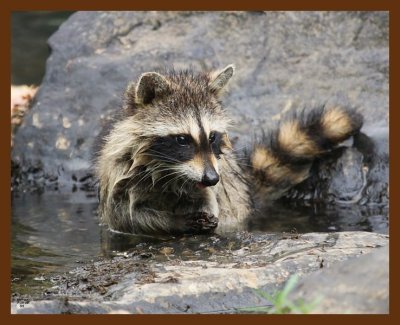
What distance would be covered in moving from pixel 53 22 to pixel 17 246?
5.79 m

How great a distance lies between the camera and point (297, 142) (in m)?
7.96

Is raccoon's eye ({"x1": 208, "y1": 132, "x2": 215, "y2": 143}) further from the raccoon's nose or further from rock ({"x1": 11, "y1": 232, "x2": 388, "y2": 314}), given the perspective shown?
rock ({"x1": 11, "y1": 232, "x2": 388, "y2": 314})

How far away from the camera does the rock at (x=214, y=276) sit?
431cm

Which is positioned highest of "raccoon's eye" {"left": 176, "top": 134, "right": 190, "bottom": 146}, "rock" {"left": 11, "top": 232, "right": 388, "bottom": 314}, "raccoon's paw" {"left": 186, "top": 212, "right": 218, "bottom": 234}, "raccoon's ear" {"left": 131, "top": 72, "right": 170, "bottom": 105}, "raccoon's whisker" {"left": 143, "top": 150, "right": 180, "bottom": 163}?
"raccoon's ear" {"left": 131, "top": 72, "right": 170, "bottom": 105}

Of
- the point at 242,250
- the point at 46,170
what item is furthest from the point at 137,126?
the point at 46,170

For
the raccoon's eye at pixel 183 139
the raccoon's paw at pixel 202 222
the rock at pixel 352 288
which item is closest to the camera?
the rock at pixel 352 288

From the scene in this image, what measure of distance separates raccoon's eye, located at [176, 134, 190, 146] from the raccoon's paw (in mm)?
644

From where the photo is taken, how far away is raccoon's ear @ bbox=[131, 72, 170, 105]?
624cm

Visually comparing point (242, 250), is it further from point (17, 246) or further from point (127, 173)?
point (17, 246)

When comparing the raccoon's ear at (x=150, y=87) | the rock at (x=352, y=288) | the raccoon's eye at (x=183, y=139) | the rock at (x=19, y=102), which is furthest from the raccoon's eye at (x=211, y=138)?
the rock at (x=19, y=102)

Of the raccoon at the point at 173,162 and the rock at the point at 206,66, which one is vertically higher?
the rock at the point at 206,66

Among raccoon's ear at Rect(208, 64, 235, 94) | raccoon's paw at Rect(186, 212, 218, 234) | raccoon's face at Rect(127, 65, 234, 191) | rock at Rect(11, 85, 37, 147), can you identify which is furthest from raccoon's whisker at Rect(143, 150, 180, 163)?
rock at Rect(11, 85, 37, 147)

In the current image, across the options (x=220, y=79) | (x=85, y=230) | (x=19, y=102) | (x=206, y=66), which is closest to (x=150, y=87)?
(x=220, y=79)

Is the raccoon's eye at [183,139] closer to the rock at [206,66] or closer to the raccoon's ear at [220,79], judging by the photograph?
the raccoon's ear at [220,79]
